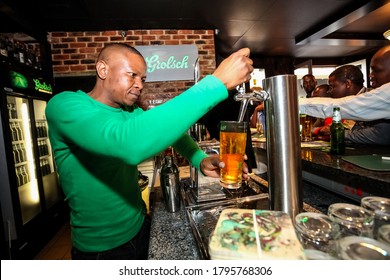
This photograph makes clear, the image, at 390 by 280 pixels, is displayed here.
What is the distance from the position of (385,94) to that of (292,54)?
5957mm

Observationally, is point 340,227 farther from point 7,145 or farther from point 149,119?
→ point 7,145

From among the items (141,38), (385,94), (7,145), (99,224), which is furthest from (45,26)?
(385,94)

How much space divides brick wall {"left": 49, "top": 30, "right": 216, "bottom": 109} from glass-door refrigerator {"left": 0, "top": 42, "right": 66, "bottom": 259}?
1.51 feet

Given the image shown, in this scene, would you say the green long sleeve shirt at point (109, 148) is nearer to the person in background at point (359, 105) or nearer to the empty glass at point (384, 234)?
the empty glass at point (384, 234)

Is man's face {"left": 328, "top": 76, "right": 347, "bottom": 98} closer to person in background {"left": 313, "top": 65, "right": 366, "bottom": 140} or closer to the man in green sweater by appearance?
person in background {"left": 313, "top": 65, "right": 366, "bottom": 140}

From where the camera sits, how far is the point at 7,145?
2465 millimetres

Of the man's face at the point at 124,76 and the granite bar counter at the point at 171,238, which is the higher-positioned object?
the man's face at the point at 124,76

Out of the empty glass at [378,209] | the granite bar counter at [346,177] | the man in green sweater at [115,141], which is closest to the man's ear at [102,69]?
the man in green sweater at [115,141]

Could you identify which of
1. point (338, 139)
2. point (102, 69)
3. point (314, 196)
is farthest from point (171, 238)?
point (338, 139)

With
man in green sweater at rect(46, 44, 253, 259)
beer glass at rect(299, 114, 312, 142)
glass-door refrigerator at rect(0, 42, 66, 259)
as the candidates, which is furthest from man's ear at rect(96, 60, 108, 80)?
glass-door refrigerator at rect(0, 42, 66, 259)

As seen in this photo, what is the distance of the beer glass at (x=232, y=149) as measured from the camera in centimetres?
66

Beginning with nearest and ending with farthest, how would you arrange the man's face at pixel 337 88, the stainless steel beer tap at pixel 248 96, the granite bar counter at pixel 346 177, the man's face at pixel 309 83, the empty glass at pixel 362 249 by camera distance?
the empty glass at pixel 362 249
the stainless steel beer tap at pixel 248 96
the granite bar counter at pixel 346 177
the man's face at pixel 337 88
the man's face at pixel 309 83

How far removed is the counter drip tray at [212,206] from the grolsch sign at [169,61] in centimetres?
271

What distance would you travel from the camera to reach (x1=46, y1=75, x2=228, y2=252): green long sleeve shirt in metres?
0.54
